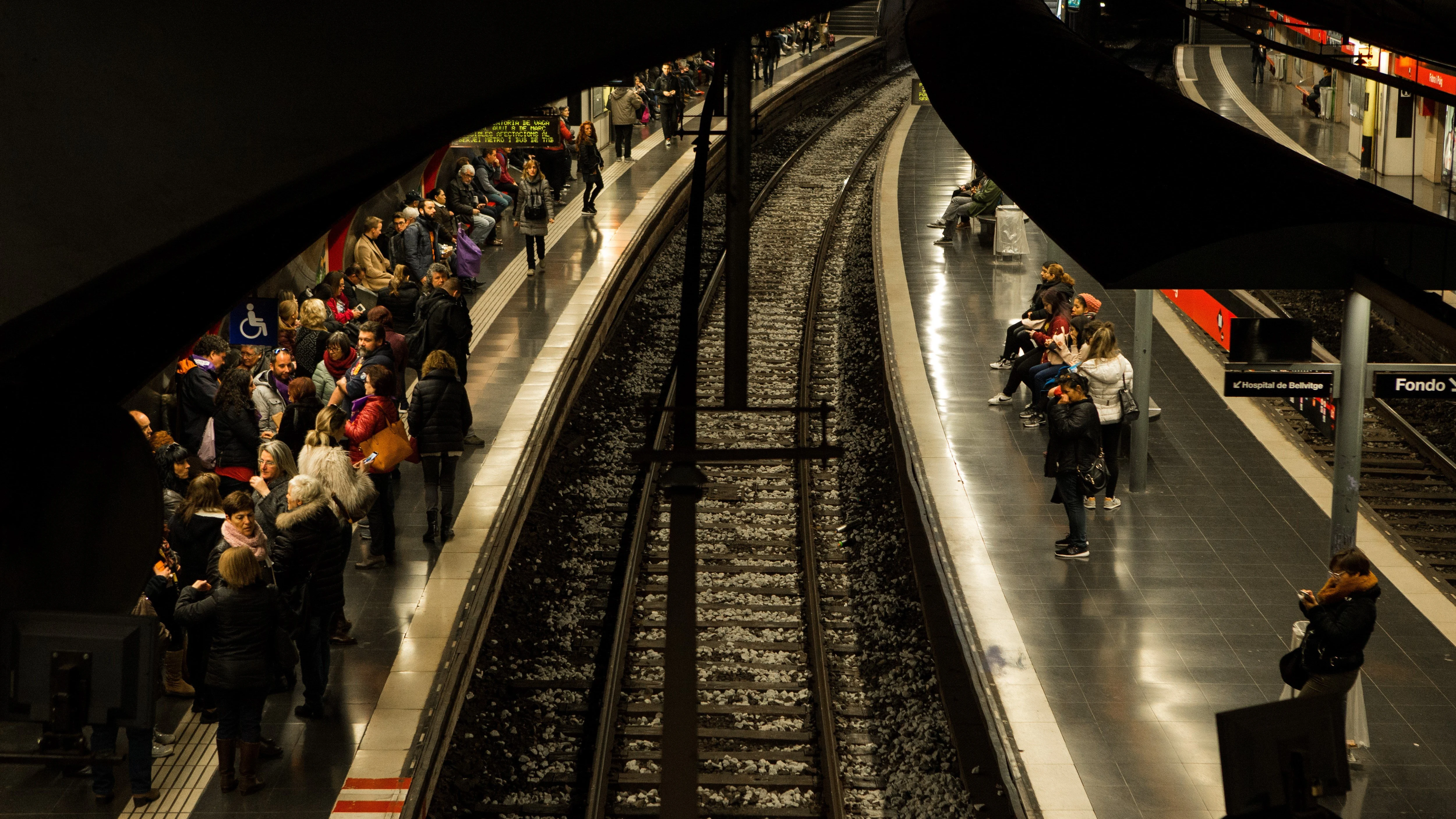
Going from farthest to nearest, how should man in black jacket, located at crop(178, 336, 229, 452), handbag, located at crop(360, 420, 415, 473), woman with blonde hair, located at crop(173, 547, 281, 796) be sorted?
man in black jacket, located at crop(178, 336, 229, 452) < handbag, located at crop(360, 420, 415, 473) < woman with blonde hair, located at crop(173, 547, 281, 796)

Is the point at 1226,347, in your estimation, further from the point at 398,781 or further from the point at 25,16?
the point at 25,16

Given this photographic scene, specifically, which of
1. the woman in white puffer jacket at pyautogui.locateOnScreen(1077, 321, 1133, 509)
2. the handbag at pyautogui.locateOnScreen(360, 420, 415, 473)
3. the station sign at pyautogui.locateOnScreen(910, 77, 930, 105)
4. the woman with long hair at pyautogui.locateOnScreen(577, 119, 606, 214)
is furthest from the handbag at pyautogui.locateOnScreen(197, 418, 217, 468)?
the station sign at pyautogui.locateOnScreen(910, 77, 930, 105)

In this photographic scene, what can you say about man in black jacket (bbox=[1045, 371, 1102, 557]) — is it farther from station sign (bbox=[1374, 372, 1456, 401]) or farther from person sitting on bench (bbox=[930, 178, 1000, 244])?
person sitting on bench (bbox=[930, 178, 1000, 244])

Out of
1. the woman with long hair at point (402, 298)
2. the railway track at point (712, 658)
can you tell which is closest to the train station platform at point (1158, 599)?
the railway track at point (712, 658)

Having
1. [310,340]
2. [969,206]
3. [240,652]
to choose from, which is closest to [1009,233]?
[969,206]

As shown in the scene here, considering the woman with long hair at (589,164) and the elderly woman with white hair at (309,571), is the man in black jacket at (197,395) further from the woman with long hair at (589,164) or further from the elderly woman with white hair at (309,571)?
the woman with long hair at (589,164)

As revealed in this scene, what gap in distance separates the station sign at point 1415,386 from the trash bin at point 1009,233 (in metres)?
12.2

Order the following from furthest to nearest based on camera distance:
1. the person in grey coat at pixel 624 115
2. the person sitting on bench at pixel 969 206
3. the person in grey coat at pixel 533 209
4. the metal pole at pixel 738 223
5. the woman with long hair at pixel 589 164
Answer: the person in grey coat at pixel 624 115
the woman with long hair at pixel 589 164
the person sitting on bench at pixel 969 206
the person in grey coat at pixel 533 209
the metal pole at pixel 738 223

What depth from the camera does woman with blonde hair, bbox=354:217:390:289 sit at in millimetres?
14773

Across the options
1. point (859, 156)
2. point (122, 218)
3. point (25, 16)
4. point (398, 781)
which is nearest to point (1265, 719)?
point (122, 218)

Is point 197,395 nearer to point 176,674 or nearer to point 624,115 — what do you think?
point 176,674

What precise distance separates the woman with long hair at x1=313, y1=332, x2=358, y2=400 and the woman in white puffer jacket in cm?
591

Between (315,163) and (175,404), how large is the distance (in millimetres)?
8996

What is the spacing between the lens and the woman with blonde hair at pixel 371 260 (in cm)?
1477
